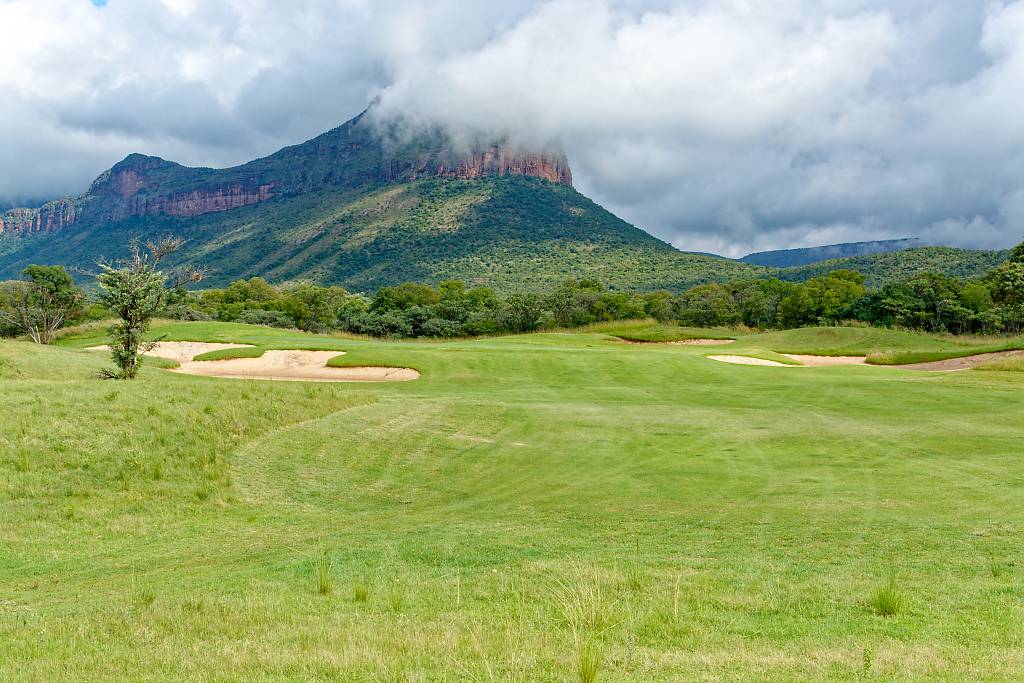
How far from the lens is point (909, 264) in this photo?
104562mm

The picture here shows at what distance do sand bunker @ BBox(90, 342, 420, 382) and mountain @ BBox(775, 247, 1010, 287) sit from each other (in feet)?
258

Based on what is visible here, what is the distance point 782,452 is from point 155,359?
106ft

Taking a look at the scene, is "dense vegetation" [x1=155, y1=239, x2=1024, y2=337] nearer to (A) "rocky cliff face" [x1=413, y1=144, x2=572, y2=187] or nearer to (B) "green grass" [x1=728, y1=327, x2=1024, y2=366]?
(B) "green grass" [x1=728, y1=327, x2=1024, y2=366]

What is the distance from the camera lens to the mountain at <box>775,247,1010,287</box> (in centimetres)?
9444

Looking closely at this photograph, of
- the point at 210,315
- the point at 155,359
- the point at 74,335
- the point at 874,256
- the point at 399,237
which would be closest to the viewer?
the point at 155,359

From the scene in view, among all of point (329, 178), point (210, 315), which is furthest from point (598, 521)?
point (329, 178)

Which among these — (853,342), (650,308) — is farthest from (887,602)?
(650,308)

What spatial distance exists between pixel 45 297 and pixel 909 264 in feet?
355

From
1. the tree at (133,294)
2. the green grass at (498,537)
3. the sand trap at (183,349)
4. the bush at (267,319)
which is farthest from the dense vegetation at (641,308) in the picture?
the tree at (133,294)

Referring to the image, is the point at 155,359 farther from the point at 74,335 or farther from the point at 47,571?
the point at 47,571

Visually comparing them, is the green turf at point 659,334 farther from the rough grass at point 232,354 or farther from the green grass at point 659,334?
the rough grass at point 232,354

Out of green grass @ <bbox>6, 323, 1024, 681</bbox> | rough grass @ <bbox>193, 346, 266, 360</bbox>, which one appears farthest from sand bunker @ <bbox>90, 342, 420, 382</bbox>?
green grass @ <bbox>6, 323, 1024, 681</bbox>

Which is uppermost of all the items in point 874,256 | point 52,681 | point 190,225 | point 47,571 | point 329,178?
point 329,178

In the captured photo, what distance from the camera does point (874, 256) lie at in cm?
11469
